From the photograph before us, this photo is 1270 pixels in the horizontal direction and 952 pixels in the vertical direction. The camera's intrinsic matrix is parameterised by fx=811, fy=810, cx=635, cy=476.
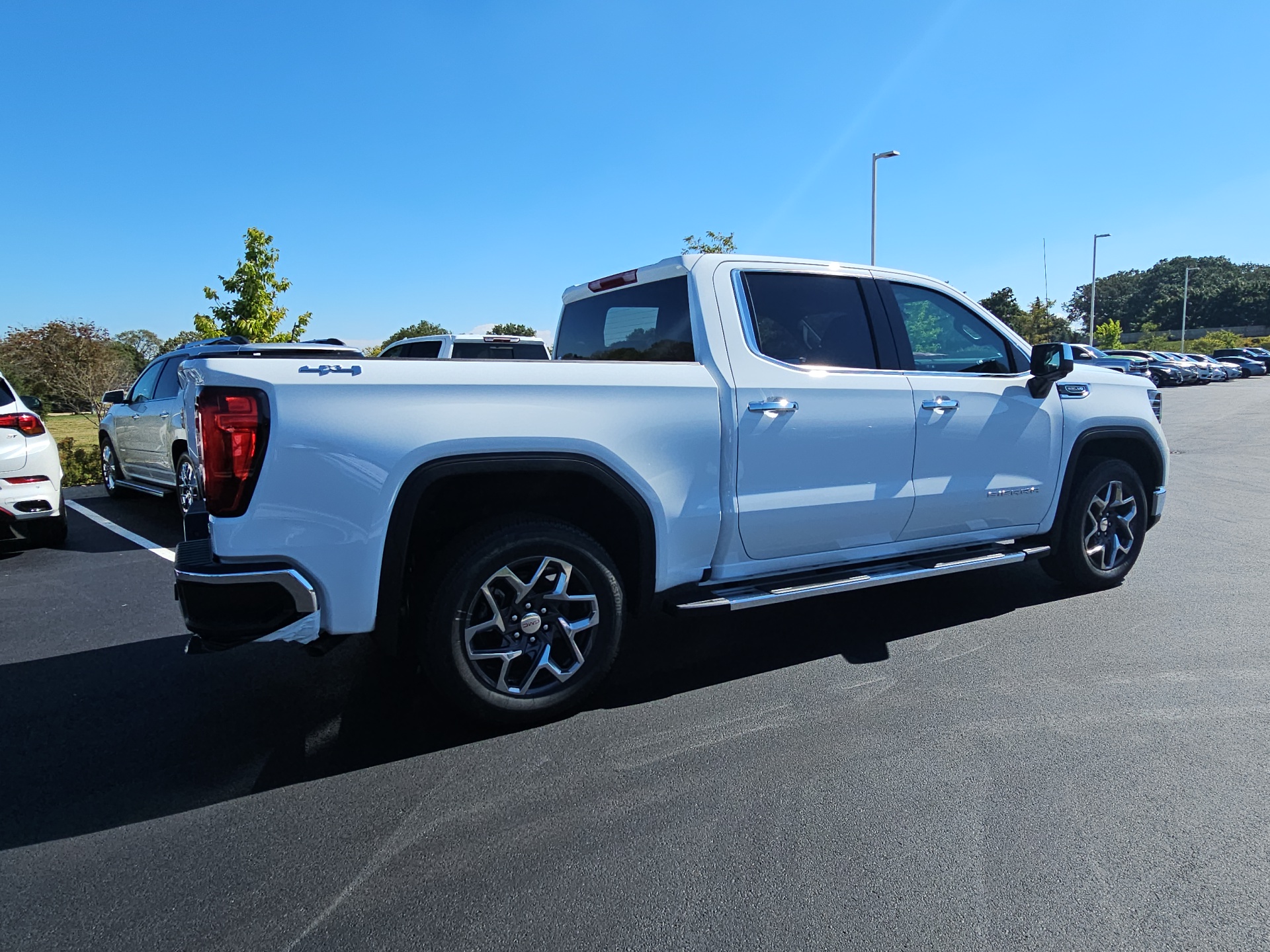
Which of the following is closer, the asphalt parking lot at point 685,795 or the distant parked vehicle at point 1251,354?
the asphalt parking lot at point 685,795

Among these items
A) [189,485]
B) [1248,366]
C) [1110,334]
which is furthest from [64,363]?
[1110,334]

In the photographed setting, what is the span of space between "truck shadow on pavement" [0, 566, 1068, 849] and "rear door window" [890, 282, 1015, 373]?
1.46m

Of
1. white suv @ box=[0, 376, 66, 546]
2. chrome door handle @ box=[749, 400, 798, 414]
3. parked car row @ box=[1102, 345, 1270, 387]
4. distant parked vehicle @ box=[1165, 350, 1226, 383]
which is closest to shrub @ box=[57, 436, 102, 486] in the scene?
white suv @ box=[0, 376, 66, 546]

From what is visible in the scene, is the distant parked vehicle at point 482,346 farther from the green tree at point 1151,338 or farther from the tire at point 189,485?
the green tree at point 1151,338

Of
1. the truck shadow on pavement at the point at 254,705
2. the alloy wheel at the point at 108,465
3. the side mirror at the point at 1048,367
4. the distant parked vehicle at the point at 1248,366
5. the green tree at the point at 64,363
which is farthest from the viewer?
the distant parked vehicle at the point at 1248,366

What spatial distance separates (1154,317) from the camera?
104125 mm

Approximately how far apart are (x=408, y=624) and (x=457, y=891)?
1264 millimetres

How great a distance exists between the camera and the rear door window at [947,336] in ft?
14.7

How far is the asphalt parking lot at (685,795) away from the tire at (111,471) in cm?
609

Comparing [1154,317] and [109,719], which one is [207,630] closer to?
[109,719]

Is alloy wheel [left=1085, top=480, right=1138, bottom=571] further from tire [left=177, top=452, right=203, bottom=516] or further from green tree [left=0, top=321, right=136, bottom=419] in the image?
green tree [left=0, top=321, right=136, bottom=419]

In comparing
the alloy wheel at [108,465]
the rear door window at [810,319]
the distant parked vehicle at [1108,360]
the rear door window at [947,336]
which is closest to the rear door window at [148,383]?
the alloy wheel at [108,465]

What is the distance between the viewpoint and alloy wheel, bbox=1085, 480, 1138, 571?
509cm

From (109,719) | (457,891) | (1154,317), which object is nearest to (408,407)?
(457,891)
